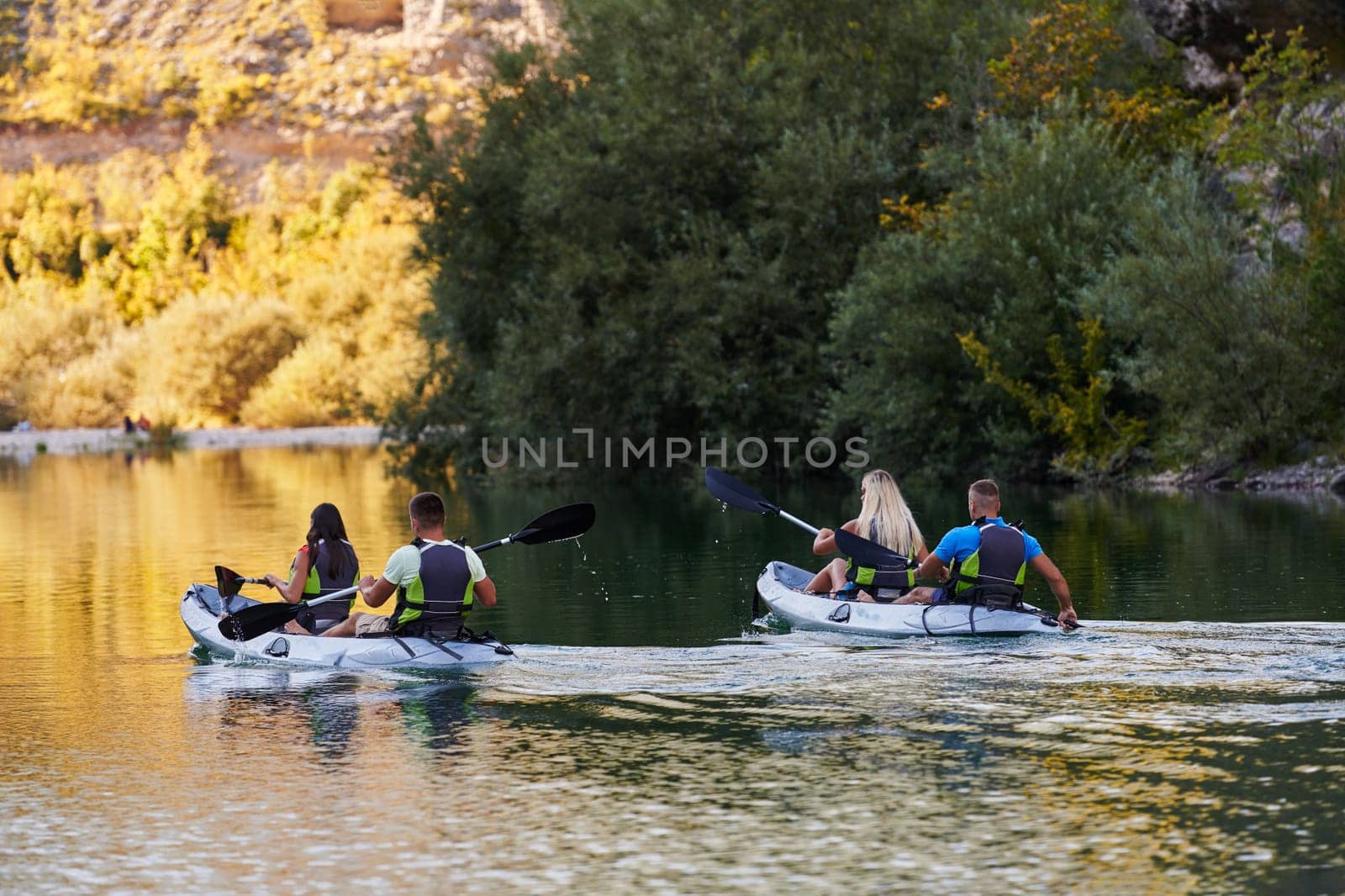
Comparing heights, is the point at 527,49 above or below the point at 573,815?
above

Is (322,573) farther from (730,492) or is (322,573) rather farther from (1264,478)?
(1264,478)

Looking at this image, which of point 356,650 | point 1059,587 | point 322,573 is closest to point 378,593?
point 356,650

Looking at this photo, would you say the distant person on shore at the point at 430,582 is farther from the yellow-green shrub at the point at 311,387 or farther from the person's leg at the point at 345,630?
the yellow-green shrub at the point at 311,387

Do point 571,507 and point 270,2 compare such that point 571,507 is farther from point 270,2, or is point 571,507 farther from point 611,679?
point 270,2

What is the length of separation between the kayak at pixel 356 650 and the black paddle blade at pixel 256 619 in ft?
0.42

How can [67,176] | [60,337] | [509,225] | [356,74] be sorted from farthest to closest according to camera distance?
[356,74]
[67,176]
[60,337]
[509,225]

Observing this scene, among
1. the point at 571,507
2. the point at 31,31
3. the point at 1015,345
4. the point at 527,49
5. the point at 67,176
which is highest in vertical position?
the point at 31,31

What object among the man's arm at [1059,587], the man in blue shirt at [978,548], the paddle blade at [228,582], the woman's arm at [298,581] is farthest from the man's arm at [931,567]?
the paddle blade at [228,582]

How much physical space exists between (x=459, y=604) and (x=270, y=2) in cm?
15913

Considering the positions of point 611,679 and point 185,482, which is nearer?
point 611,679

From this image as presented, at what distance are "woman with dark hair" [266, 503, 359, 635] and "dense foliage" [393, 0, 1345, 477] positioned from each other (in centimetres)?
2274

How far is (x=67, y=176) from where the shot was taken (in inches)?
5728

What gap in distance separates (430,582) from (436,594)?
110 mm

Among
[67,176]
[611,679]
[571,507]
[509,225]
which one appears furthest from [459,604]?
[67,176]
